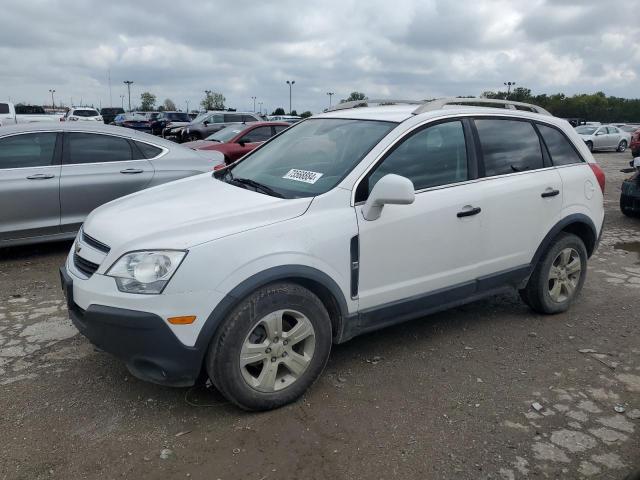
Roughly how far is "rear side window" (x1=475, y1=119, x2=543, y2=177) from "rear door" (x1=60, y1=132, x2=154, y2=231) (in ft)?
13.5

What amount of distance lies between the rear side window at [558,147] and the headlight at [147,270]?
321cm

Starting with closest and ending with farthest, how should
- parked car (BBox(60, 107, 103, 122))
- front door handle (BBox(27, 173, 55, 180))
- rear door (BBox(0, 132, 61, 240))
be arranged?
rear door (BBox(0, 132, 61, 240))
front door handle (BBox(27, 173, 55, 180))
parked car (BBox(60, 107, 103, 122))

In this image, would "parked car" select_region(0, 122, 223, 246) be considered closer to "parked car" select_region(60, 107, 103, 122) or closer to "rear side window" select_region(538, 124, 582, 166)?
"rear side window" select_region(538, 124, 582, 166)

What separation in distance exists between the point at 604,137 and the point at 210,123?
18.9 metres

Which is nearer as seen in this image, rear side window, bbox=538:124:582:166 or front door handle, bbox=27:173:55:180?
rear side window, bbox=538:124:582:166

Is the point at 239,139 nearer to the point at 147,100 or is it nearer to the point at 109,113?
the point at 109,113

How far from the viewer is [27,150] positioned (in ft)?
19.9

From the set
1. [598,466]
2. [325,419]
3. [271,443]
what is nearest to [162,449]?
[271,443]

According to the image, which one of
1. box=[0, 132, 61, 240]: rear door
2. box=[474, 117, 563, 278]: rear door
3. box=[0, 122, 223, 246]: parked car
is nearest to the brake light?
box=[474, 117, 563, 278]: rear door

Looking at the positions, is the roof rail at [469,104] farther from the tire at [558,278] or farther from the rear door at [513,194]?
the tire at [558,278]

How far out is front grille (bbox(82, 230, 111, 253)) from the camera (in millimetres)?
3105

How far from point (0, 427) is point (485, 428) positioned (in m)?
2.66

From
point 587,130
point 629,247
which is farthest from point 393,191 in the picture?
point 587,130

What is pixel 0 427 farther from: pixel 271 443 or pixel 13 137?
pixel 13 137
